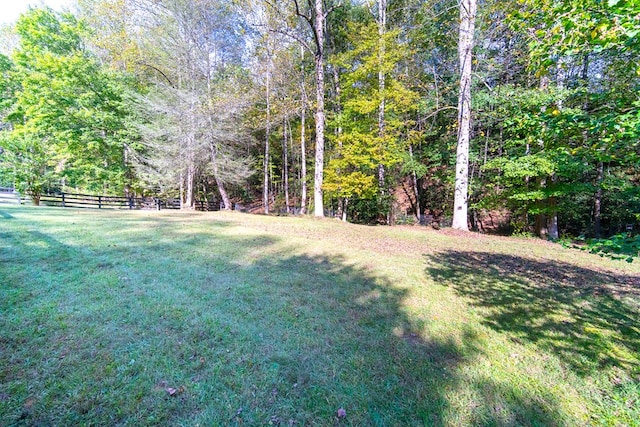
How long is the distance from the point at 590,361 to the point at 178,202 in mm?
24006

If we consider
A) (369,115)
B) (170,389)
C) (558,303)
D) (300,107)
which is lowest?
(170,389)

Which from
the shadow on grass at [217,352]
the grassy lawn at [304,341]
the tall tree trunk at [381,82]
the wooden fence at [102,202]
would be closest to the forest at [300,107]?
the tall tree trunk at [381,82]

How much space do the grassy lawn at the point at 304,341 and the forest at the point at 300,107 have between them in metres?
6.95

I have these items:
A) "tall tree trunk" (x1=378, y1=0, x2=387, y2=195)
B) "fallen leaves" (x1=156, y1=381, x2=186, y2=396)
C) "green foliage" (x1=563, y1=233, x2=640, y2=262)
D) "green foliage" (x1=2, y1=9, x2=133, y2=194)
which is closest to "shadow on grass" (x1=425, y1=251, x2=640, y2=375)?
"green foliage" (x1=563, y1=233, x2=640, y2=262)

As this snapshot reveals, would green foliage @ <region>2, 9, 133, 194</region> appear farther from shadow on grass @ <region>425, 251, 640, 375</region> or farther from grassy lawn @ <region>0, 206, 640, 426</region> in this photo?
shadow on grass @ <region>425, 251, 640, 375</region>

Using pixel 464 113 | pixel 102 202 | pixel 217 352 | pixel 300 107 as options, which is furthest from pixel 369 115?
pixel 102 202

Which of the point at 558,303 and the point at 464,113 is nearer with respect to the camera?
the point at 558,303

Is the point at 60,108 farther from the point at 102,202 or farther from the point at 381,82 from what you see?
the point at 381,82

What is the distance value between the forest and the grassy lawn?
22.8ft

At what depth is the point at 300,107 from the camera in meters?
15.3

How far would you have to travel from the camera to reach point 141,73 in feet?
65.4

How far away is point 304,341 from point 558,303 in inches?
155

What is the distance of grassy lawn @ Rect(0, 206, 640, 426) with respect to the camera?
6.89ft

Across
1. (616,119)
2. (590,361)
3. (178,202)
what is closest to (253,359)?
(590,361)
